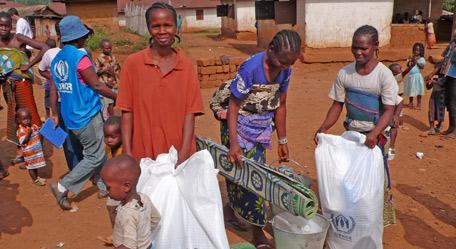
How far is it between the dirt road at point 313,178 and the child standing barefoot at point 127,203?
1.53 metres

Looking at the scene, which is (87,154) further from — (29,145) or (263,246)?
(263,246)

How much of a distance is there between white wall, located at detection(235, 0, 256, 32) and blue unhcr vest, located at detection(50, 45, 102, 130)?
20.1 metres

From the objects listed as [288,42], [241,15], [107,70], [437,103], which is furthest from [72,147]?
[241,15]

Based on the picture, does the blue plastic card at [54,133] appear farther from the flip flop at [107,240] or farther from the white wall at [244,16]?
the white wall at [244,16]

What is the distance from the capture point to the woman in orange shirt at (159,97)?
8.61 feet

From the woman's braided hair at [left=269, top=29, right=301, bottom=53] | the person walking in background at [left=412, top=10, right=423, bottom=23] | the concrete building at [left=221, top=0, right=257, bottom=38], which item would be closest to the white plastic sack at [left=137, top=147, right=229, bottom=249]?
the woman's braided hair at [left=269, top=29, right=301, bottom=53]

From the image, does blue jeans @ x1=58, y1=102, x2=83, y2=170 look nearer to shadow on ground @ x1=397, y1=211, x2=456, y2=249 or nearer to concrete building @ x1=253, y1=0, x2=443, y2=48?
shadow on ground @ x1=397, y1=211, x2=456, y2=249

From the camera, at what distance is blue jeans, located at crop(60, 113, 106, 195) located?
13.4 feet

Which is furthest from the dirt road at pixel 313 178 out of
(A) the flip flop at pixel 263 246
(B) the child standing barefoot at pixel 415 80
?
(B) the child standing barefoot at pixel 415 80

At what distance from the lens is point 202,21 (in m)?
36.6

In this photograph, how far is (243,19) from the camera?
23.5 m

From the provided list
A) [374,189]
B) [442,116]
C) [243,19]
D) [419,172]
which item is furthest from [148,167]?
[243,19]

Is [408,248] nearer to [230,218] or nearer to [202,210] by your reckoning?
[230,218]

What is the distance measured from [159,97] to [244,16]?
21.6 meters
